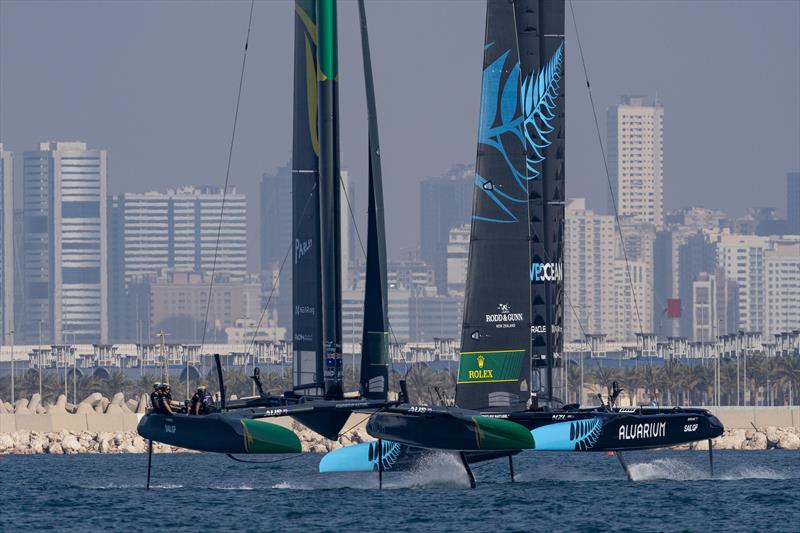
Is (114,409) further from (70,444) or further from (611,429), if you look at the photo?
(611,429)

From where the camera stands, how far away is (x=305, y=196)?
41.6 meters

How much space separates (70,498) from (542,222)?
11.4 metres

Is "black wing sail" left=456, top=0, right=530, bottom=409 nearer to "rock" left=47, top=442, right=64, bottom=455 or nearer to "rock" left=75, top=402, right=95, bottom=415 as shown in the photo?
"rock" left=47, top=442, right=64, bottom=455

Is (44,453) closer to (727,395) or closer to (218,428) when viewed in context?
A: (218,428)

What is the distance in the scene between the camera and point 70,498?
3959cm

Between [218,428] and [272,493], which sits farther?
[272,493]

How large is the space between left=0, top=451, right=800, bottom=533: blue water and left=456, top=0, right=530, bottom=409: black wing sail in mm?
2404

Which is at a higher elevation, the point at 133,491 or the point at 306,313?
the point at 306,313

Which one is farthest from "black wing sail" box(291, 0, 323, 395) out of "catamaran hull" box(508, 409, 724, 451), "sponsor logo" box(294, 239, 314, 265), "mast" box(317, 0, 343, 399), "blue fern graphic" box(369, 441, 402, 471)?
"catamaran hull" box(508, 409, 724, 451)

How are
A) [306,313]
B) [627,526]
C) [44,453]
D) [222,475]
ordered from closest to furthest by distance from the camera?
[627,526] → [306,313] → [222,475] → [44,453]

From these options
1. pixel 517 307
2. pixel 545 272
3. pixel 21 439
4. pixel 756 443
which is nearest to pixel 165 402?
pixel 517 307

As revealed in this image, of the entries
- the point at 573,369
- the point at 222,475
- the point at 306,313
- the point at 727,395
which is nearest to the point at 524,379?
the point at 306,313

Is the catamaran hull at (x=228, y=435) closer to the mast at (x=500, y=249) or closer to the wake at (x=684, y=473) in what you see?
the mast at (x=500, y=249)

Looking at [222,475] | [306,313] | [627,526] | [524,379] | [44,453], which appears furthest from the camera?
[44,453]
